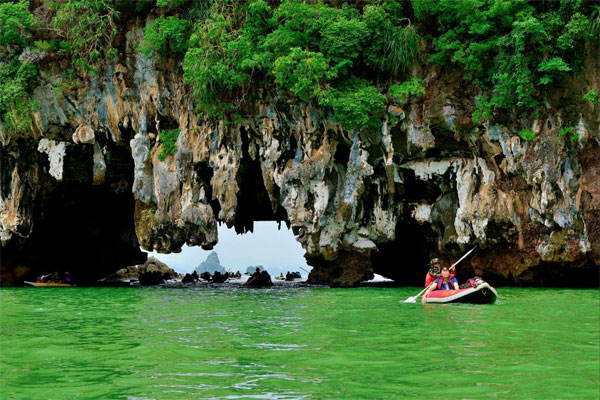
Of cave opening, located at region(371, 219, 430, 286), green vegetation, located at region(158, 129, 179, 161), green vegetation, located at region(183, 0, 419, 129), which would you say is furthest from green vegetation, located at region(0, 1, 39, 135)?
cave opening, located at region(371, 219, 430, 286)

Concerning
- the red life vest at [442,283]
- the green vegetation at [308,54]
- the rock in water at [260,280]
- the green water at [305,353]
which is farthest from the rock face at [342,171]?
the green water at [305,353]

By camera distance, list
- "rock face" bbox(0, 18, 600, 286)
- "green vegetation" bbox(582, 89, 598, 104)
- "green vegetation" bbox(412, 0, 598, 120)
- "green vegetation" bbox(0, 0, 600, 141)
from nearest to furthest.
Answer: "green vegetation" bbox(412, 0, 598, 120) < "green vegetation" bbox(582, 89, 598, 104) < "green vegetation" bbox(0, 0, 600, 141) < "rock face" bbox(0, 18, 600, 286)

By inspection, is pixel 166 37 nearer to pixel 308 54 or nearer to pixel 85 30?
pixel 85 30

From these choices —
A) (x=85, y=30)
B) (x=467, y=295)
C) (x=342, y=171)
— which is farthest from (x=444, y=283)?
(x=85, y=30)

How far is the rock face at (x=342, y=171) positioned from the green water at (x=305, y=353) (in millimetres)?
7372

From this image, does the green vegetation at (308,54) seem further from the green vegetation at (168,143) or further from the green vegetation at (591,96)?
the green vegetation at (591,96)

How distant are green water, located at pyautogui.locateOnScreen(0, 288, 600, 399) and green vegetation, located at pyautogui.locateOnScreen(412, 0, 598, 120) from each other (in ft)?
26.7

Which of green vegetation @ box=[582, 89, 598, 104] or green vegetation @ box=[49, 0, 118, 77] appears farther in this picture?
green vegetation @ box=[49, 0, 118, 77]

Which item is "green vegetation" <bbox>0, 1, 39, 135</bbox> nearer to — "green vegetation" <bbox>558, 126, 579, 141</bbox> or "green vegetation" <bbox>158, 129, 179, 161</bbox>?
"green vegetation" <bbox>158, 129, 179, 161</bbox>

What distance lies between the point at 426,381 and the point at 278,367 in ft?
5.37

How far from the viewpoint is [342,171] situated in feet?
72.5

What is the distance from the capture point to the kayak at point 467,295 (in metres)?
14.1

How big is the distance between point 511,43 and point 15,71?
55.0ft

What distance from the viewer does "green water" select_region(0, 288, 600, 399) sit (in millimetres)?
5836
